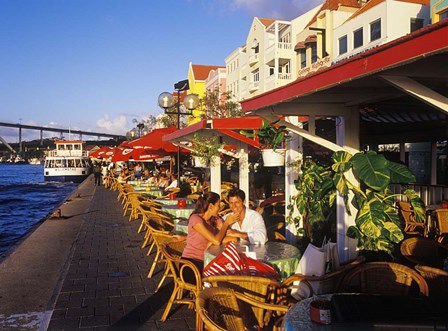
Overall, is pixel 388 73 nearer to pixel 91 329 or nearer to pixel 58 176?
pixel 91 329

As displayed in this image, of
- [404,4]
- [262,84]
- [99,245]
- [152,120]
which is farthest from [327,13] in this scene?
[99,245]

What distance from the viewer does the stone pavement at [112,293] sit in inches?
189

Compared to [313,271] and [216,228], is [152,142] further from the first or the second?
[313,271]

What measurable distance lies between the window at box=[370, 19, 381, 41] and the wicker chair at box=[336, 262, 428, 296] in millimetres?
26928

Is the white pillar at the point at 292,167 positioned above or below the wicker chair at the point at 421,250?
above

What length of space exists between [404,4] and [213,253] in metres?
26.9

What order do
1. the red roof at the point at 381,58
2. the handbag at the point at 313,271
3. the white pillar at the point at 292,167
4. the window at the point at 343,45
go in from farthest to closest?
the window at the point at 343,45 → the white pillar at the point at 292,167 → the handbag at the point at 313,271 → the red roof at the point at 381,58

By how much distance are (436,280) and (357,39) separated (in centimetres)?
2922

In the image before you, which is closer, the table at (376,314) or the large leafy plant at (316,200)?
the table at (376,314)

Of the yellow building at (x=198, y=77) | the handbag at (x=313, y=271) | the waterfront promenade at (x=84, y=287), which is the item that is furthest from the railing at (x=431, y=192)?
the yellow building at (x=198, y=77)

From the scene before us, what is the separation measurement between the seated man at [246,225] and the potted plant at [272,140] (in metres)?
1.59

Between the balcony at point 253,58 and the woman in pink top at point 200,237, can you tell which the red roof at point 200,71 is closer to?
the balcony at point 253,58

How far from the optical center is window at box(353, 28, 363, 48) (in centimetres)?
2988

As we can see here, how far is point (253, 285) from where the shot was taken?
11.9 ft
